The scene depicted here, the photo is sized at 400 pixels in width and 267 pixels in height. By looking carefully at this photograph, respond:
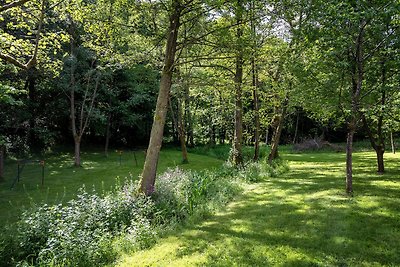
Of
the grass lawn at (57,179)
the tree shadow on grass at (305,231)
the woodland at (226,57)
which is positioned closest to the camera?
the tree shadow on grass at (305,231)

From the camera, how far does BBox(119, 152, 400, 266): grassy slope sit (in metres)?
4.24

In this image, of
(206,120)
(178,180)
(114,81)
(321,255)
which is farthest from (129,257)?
(206,120)

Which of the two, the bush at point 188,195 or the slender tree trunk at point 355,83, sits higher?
the slender tree trunk at point 355,83

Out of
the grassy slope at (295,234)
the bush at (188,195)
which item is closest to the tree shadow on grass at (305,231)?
the grassy slope at (295,234)

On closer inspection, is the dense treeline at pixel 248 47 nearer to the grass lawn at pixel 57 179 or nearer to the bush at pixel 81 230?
the bush at pixel 81 230

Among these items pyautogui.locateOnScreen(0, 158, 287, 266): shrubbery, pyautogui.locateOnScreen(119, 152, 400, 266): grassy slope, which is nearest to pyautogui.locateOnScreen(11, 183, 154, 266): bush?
pyautogui.locateOnScreen(0, 158, 287, 266): shrubbery

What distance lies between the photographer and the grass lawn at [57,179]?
9.71 m

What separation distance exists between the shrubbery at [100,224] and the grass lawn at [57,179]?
76.6 inches

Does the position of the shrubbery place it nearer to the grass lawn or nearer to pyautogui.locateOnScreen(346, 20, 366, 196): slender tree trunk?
the grass lawn

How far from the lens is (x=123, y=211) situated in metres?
6.30

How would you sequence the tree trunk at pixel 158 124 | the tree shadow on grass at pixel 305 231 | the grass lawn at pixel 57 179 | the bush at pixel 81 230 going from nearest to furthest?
the tree shadow on grass at pixel 305 231 → the bush at pixel 81 230 → the tree trunk at pixel 158 124 → the grass lawn at pixel 57 179

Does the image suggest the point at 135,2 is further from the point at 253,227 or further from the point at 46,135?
the point at 46,135

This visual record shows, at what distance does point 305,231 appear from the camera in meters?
5.17

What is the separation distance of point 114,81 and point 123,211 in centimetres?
1685
